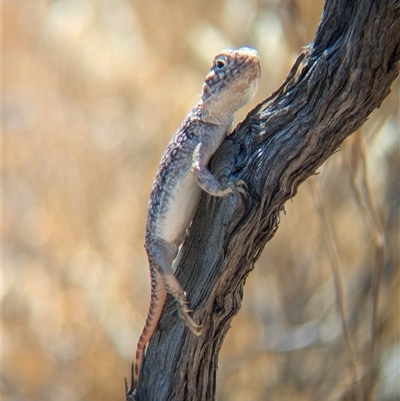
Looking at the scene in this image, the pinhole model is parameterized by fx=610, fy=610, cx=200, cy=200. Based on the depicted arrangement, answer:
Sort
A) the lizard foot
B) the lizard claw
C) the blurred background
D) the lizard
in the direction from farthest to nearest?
1. the blurred background
2. the lizard
3. the lizard foot
4. the lizard claw

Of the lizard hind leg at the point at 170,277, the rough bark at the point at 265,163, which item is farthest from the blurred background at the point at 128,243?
the rough bark at the point at 265,163

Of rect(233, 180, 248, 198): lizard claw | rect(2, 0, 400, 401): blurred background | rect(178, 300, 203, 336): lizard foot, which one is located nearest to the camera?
rect(233, 180, 248, 198): lizard claw

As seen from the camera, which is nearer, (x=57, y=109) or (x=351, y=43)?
(x=351, y=43)

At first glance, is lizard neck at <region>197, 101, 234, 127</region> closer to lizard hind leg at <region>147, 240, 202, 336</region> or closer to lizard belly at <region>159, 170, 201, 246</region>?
lizard belly at <region>159, 170, 201, 246</region>

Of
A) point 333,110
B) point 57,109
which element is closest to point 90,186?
point 57,109

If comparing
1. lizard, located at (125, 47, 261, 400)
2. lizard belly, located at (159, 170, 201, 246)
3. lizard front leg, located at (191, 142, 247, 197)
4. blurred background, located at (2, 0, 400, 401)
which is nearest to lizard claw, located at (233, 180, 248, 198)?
lizard front leg, located at (191, 142, 247, 197)

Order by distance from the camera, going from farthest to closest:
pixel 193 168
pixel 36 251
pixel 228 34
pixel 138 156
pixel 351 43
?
pixel 36 251, pixel 138 156, pixel 228 34, pixel 193 168, pixel 351 43

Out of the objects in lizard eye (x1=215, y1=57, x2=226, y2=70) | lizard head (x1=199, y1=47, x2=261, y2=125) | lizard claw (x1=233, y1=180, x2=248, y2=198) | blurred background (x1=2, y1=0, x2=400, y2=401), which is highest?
blurred background (x1=2, y1=0, x2=400, y2=401)

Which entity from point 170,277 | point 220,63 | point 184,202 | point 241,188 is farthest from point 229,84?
point 170,277

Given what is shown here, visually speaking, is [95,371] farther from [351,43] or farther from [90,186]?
[351,43]
